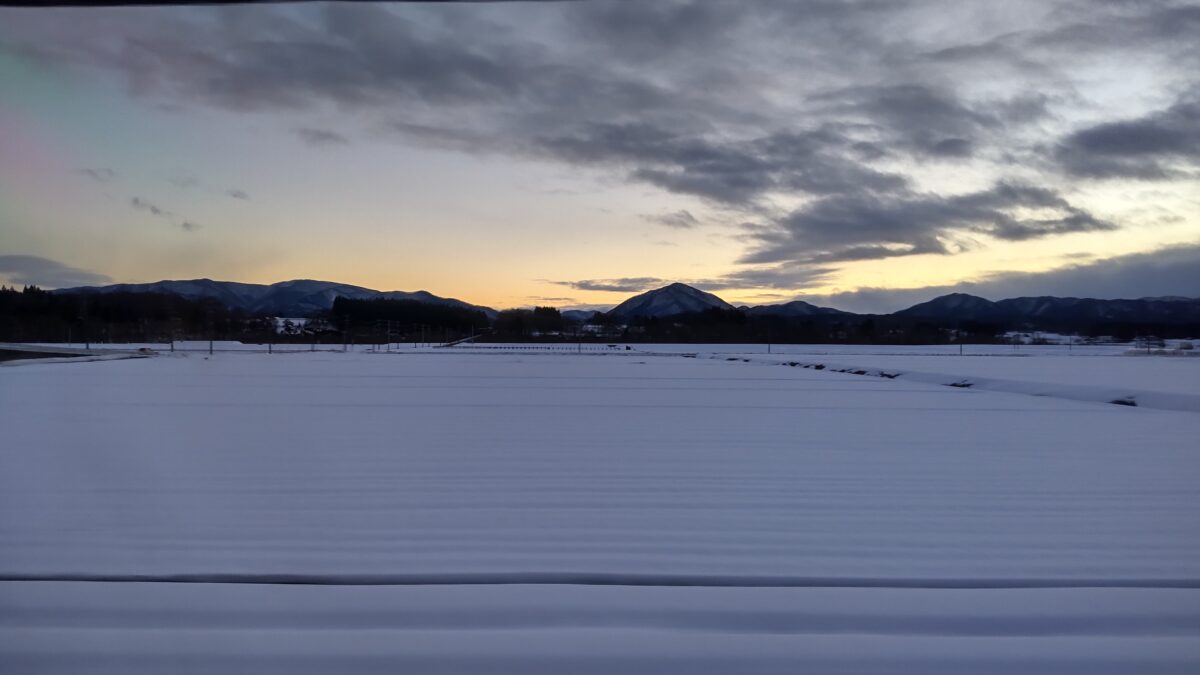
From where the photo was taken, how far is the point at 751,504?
3.02 metres

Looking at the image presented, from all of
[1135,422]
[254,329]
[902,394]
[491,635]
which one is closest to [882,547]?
[491,635]

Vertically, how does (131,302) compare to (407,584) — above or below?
above

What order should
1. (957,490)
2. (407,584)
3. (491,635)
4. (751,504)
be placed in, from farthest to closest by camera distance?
(957,490), (751,504), (407,584), (491,635)

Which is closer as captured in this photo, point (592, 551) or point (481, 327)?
point (592, 551)

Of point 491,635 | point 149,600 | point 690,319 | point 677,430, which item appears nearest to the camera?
point 491,635

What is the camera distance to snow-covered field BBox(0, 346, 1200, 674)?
170 centimetres

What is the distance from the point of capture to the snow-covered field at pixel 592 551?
5.58 feet

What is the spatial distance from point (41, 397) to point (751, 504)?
7.07 meters

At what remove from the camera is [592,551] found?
238 centimetres

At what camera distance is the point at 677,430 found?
5.35 m

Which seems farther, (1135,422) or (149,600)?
(1135,422)

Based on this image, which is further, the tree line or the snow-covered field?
the tree line

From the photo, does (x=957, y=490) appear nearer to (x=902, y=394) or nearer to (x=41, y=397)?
(x=902, y=394)

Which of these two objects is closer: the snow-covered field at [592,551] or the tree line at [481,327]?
the snow-covered field at [592,551]
